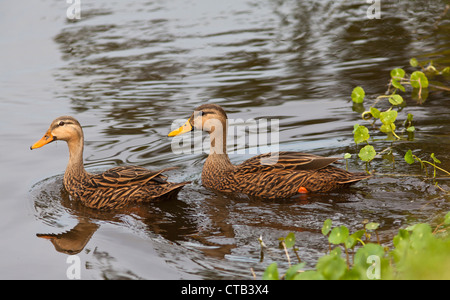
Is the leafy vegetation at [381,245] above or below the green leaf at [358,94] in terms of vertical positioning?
below

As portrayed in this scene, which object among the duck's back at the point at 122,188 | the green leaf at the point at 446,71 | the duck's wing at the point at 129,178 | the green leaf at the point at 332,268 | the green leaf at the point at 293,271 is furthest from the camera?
the green leaf at the point at 446,71

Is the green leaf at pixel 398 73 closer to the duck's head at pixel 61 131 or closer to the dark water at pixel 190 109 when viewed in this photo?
the dark water at pixel 190 109

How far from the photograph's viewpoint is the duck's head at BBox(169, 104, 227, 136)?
9.16m

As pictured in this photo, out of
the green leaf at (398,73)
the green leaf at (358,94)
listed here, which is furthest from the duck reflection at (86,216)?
the green leaf at (398,73)

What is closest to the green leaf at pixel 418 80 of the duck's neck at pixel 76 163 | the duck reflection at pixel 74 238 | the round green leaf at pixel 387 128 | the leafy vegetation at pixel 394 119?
the leafy vegetation at pixel 394 119

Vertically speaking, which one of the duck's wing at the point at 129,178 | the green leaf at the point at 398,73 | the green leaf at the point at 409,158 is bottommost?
the duck's wing at the point at 129,178

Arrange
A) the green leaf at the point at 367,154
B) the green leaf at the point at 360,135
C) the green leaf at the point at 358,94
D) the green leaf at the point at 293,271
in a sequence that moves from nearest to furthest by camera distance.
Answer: the green leaf at the point at 293,271 < the green leaf at the point at 367,154 < the green leaf at the point at 360,135 < the green leaf at the point at 358,94

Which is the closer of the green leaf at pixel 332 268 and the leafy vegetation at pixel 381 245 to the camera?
the leafy vegetation at pixel 381 245

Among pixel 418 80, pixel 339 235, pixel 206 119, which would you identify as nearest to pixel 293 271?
pixel 339 235

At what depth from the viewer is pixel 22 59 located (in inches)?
549

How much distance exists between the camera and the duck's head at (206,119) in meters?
9.16

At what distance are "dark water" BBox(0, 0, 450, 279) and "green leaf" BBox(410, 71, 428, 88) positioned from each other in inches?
10.4

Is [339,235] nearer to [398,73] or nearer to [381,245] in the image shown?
[381,245]
